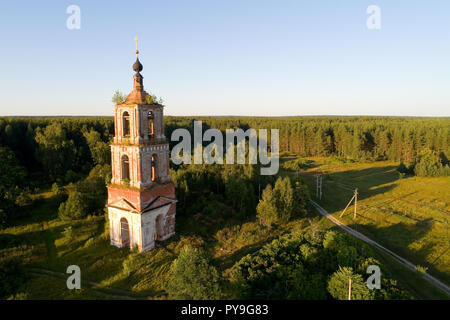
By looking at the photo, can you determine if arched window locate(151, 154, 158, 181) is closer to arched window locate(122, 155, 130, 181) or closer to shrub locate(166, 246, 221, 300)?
arched window locate(122, 155, 130, 181)

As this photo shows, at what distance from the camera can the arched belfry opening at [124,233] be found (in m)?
21.1

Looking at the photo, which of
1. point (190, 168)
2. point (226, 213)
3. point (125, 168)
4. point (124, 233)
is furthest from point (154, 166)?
point (226, 213)

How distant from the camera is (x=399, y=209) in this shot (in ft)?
116

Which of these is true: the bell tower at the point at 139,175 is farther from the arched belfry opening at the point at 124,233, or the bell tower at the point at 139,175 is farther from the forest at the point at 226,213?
the forest at the point at 226,213

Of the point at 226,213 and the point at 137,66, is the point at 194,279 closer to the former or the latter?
the point at 226,213

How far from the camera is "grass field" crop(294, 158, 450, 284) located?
2461 cm

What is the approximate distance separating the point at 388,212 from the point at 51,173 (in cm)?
5079

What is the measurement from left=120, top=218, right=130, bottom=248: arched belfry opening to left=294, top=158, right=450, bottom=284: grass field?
2249 centimetres

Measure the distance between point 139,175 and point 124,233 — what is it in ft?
16.5

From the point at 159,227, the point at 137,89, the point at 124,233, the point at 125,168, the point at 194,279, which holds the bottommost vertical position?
the point at 124,233

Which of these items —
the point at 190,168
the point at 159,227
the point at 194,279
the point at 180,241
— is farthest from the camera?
the point at 190,168

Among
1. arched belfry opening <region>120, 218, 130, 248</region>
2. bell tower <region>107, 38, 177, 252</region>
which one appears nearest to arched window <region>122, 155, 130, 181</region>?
bell tower <region>107, 38, 177, 252</region>

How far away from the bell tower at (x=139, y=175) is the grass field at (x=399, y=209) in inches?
820

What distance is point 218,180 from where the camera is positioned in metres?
31.1
